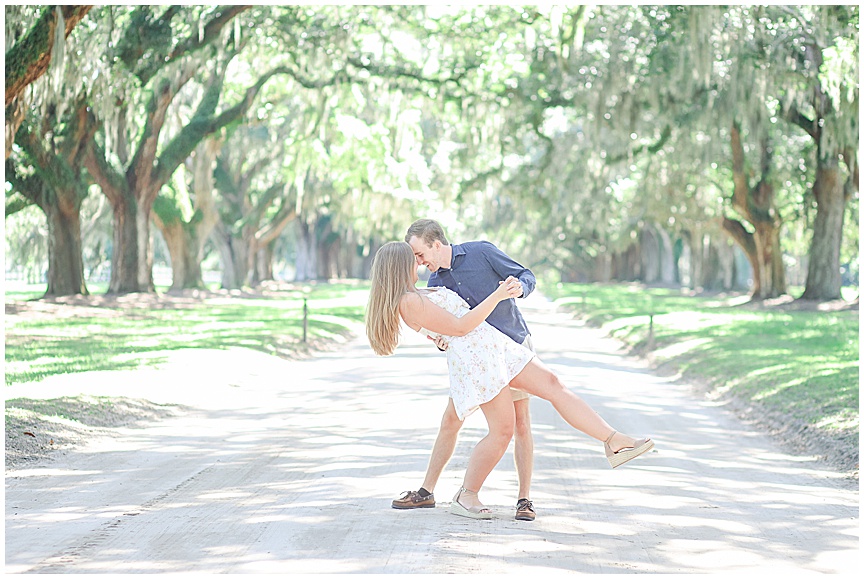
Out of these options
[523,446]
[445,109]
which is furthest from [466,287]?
[445,109]

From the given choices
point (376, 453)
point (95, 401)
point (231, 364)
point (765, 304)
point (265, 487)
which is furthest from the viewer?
point (765, 304)

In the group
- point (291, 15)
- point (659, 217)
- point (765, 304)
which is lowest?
point (765, 304)

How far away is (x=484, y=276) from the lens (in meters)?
7.00

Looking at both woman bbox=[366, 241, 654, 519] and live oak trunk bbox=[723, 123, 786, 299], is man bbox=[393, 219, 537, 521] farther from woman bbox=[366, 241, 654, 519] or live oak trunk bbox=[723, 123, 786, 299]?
live oak trunk bbox=[723, 123, 786, 299]

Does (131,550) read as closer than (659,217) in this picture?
Yes

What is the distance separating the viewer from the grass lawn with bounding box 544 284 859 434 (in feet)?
39.5

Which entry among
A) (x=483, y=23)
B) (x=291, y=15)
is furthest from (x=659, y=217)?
(x=291, y=15)

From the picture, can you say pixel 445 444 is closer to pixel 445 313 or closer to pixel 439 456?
pixel 439 456

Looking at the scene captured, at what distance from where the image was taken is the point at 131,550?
5785 millimetres

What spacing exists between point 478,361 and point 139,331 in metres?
17.0

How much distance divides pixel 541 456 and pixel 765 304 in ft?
96.9

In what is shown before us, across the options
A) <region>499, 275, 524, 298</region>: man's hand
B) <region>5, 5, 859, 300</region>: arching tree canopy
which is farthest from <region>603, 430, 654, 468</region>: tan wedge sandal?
<region>5, 5, 859, 300</region>: arching tree canopy

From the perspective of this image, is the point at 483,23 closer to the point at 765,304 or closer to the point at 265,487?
the point at 765,304

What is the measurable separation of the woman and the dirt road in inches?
15.9
